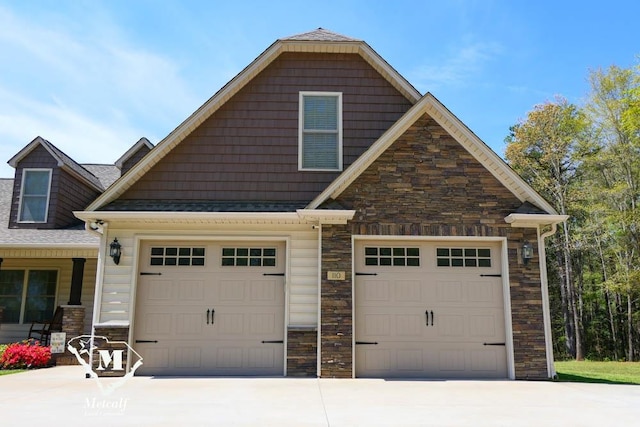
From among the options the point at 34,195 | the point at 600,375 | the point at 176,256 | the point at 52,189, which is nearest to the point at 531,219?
the point at 600,375

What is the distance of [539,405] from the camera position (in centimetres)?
607

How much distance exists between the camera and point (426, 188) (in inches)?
350

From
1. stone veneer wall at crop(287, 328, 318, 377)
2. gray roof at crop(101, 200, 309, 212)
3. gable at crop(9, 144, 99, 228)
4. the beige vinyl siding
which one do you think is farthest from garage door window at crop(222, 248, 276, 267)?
gable at crop(9, 144, 99, 228)

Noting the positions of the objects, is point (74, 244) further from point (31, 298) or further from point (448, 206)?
point (448, 206)

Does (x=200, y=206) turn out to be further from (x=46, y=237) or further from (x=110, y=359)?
(x=46, y=237)

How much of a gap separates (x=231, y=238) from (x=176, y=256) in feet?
3.68

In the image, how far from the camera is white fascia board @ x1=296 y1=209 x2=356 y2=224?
8406 mm

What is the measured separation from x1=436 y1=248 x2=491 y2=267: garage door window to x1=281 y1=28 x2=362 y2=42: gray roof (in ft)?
15.9

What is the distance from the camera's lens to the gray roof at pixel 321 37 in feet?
33.9

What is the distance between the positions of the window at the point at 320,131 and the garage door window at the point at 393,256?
1953 millimetres

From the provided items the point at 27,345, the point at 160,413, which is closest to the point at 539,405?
the point at 160,413

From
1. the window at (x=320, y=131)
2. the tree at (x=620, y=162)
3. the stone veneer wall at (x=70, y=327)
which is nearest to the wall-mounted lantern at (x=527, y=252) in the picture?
the window at (x=320, y=131)

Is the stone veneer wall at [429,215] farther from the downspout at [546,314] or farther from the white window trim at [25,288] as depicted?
the white window trim at [25,288]

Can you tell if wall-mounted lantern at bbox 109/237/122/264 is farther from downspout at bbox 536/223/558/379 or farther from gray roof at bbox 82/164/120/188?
downspout at bbox 536/223/558/379
